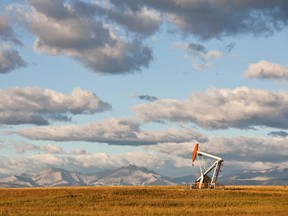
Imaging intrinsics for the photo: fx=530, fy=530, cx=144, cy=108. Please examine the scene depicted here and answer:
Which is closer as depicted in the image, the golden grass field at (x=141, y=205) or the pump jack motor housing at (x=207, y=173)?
the golden grass field at (x=141, y=205)

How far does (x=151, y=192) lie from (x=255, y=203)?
29261 mm

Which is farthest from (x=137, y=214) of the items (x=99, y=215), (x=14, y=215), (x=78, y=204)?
(x=78, y=204)

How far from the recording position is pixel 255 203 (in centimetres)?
8638

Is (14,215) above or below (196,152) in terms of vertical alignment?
below

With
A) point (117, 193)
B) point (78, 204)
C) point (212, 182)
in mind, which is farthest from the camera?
point (212, 182)

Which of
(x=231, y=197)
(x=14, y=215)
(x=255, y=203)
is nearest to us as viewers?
(x=14, y=215)

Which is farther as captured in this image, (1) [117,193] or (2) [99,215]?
(1) [117,193]

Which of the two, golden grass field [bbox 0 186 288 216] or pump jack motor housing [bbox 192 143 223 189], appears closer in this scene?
golden grass field [bbox 0 186 288 216]

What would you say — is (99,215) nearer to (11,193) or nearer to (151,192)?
(151,192)

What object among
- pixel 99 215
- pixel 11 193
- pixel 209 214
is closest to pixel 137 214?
pixel 99 215

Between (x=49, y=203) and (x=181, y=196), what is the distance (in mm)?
31576

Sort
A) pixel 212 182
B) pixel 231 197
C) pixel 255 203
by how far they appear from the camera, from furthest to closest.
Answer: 1. pixel 212 182
2. pixel 231 197
3. pixel 255 203

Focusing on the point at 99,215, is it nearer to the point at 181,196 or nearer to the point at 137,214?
the point at 137,214

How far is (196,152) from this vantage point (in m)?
134
